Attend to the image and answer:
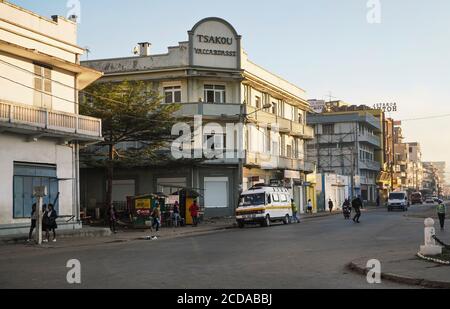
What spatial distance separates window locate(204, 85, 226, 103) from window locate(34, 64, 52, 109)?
20.5 m

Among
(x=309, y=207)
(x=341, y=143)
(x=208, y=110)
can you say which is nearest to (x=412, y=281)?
(x=208, y=110)

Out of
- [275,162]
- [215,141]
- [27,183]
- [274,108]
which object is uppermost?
[274,108]

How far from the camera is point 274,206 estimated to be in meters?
38.4

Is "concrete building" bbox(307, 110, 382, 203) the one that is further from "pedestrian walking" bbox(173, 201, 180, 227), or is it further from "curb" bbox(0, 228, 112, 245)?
"curb" bbox(0, 228, 112, 245)

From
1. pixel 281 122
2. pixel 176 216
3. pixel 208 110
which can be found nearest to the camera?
pixel 176 216

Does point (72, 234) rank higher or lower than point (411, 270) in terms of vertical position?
lower

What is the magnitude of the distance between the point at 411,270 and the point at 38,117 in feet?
65.8

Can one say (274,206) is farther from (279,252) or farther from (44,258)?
(44,258)

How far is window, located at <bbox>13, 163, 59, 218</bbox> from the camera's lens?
27.9m

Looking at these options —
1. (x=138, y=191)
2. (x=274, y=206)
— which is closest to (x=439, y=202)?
(x=274, y=206)

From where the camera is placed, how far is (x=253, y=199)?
37438 millimetres

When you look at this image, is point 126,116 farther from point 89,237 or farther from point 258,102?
point 258,102

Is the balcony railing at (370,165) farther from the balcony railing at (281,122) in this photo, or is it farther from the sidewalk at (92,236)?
the sidewalk at (92,236)
